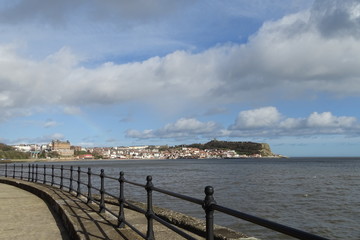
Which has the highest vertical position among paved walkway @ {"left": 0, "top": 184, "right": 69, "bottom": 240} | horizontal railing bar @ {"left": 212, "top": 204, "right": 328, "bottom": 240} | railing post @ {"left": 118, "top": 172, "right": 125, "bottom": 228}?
horizontal railing bar @ {"left": 212, "top": 204, "right": 328, "bottom": 240}

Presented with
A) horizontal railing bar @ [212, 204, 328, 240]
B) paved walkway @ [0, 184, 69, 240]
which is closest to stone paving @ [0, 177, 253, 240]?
paved walkway @ [0, 184, 69, 240]

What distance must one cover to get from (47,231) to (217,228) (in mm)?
3388

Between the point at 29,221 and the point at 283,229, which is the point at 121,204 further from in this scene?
the point at 283,229

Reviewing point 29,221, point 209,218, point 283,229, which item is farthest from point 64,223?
A: point 283,229

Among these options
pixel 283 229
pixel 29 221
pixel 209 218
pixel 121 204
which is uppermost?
pixel 283 229

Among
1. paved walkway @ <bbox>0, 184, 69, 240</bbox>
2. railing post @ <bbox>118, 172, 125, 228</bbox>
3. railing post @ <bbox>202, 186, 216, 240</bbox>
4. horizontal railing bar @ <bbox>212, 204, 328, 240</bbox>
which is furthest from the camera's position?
paved walkway @ <bbox>0, 184, 69, 240</bbox>

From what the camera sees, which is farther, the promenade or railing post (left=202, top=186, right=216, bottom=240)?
the promenade

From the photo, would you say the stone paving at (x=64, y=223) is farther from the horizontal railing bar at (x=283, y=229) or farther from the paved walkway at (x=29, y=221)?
the horizontal railing bar at (x=283, y=229)

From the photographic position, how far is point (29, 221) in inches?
311

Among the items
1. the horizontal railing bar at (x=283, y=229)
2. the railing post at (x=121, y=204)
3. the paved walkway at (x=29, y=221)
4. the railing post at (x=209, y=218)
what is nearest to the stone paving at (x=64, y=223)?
the paved walkway at (x=29, y=221)

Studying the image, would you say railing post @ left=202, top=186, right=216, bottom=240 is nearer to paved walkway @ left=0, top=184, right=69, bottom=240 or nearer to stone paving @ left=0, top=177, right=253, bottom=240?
stone paving @ left=0, top=177, right=253, bottom=240

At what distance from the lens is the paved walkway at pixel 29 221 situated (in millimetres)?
6590

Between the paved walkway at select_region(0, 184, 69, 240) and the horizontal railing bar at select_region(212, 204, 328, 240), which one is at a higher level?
the horizontal railing bar at select_region(212, 204, 328, 240)

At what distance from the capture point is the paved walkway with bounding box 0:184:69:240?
6.59 meters
